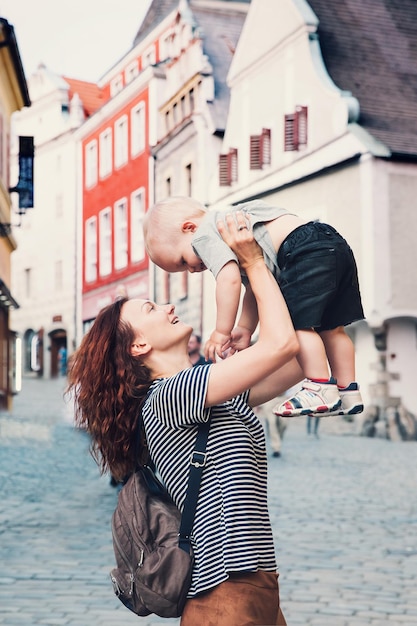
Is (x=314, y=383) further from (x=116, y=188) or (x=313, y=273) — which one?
(x=116, y=188)

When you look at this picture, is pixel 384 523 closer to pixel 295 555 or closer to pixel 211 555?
pixel 295 555

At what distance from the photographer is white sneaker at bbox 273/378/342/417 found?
2732 millimetres

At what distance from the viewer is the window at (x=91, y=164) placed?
3684 centimetres

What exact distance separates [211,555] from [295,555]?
4960mm

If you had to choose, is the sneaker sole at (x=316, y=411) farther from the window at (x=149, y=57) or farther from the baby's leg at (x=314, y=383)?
the window at (x=149, y=57)

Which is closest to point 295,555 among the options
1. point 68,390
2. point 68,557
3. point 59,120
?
point 68,557

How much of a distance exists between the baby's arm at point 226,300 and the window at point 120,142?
31.3 m

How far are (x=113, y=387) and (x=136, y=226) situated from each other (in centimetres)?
2986

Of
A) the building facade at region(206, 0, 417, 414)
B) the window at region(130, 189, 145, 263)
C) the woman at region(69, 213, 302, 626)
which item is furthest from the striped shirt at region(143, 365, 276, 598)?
the window at region(130, 189, 145, 263)

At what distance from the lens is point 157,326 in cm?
299

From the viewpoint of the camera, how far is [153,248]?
9.64ft

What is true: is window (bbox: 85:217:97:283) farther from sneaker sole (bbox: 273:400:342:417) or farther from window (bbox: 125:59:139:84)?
sneaker sole (bbox: 273:400:342:417)

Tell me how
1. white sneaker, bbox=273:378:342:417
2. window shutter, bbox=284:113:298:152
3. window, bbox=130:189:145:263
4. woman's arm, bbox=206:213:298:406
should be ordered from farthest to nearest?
window, bbox=130:189:145:263 < window shutter, bbox=284:113:298:152 < white sneaker, bbox=273:378:342:417 < woman's arm, bbox=206:213:298:406

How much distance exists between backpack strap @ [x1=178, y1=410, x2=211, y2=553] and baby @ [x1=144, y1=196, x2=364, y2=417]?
0.21 m
